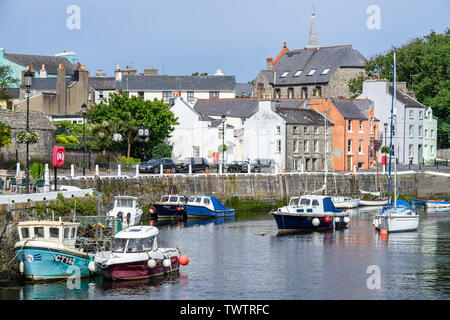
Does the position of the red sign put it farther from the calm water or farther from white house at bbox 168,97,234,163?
white house at bbox 168,97,234,163

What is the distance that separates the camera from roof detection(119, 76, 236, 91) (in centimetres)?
11544

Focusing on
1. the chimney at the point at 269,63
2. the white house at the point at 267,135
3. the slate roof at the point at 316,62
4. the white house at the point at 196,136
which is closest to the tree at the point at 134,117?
the white house at the point at 196,136

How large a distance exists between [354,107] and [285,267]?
56.4 m

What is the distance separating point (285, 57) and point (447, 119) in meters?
31.0

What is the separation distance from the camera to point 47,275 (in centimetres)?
3438

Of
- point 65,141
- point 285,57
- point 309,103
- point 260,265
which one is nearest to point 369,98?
point 309,103

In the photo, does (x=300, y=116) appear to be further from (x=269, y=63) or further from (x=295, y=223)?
(x=269, y=63)

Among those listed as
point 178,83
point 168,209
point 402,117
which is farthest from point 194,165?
point 178,83

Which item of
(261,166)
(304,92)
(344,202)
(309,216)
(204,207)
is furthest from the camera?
(304,92)

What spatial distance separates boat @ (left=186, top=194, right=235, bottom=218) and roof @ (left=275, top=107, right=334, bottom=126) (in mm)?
24221

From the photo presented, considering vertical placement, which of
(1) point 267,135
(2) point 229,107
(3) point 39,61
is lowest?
(1) point 267,135

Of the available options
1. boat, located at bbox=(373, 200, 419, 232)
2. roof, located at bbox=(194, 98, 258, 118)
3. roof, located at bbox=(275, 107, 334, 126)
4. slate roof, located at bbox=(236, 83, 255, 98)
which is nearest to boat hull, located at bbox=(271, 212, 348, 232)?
boat, located at bbox=(373, 200, 419, 232)

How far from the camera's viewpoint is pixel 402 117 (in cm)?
9869

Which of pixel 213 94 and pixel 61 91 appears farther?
pixel 213 94
